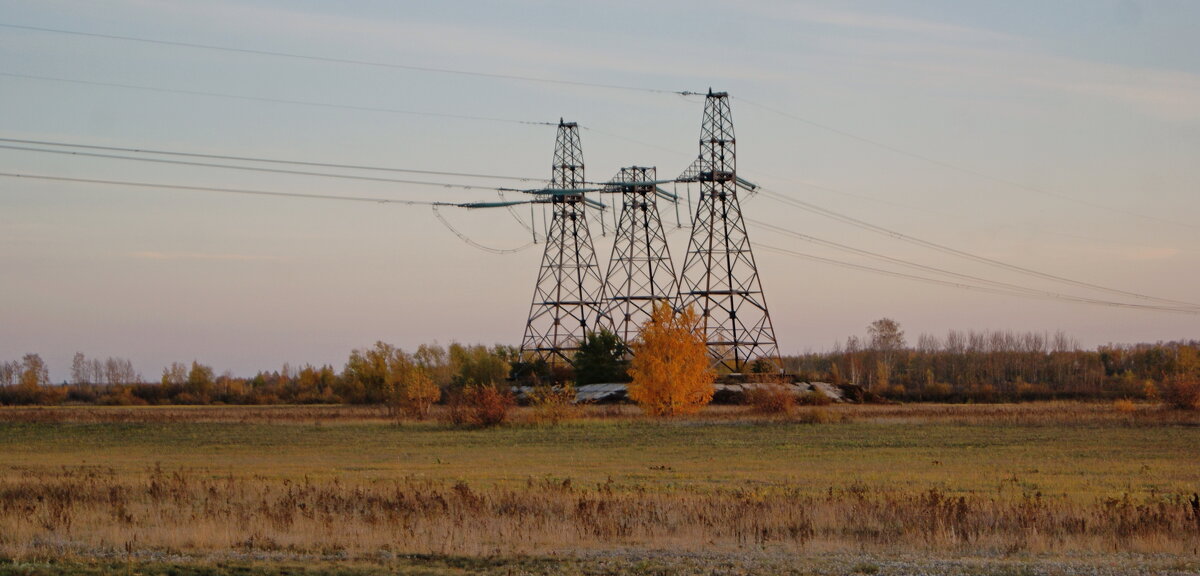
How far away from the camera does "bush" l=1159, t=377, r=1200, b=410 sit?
68.7 metres

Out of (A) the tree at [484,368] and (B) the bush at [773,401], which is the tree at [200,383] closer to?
(A) the tree at [484,368]

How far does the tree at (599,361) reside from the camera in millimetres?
92812

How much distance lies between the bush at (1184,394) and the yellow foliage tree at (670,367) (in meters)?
28.3

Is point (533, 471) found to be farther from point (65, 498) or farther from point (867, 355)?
point (867, 355)

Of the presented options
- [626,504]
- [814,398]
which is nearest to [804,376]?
[814,398]

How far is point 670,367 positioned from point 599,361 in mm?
21495

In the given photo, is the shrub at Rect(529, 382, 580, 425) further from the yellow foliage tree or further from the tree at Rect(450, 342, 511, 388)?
the tree at Rect(450, 342, 511, 388)

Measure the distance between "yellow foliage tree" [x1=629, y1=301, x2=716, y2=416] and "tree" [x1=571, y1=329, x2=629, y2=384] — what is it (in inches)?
715

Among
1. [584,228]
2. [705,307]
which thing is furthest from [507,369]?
[705,307]

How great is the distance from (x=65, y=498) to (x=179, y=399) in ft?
411

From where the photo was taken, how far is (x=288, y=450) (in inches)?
1827

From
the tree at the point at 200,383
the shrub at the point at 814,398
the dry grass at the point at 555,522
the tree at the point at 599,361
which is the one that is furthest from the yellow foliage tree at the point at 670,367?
the tree at the point at 200,383

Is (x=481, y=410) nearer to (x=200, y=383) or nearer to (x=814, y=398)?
(x=814, y=398)

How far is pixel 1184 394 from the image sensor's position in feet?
228
